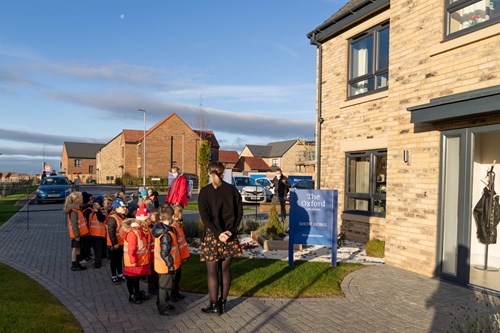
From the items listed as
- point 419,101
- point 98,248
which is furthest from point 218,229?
point 419,101

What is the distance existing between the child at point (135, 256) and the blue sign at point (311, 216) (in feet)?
10.5

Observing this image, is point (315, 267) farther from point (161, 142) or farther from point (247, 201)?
point (161, 142)

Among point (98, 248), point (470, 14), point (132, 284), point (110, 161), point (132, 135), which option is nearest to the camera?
point (132, 284)

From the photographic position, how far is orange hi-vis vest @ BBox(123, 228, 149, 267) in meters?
5.73

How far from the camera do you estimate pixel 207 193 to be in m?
5.51

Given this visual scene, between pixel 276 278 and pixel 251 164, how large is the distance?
69862mm

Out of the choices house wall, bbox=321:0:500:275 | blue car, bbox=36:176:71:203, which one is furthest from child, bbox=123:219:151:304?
blue car, bbox=36:176:71:203

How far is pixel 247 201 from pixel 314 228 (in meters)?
15.4

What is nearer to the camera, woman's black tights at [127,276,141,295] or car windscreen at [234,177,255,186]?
woman's black tights at [127,276,141,295]

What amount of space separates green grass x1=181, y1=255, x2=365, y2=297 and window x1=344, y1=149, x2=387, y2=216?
7.62 ft

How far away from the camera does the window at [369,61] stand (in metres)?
9.67

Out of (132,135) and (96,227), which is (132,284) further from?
(132,135)

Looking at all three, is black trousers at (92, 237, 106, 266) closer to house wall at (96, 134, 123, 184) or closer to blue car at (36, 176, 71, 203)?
blue car at (36, 176, 71, 203)

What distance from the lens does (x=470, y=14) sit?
22.6ft
